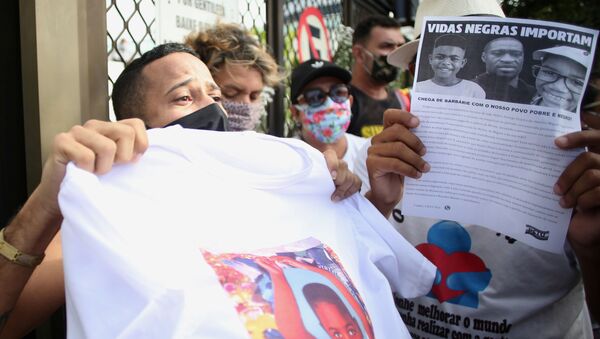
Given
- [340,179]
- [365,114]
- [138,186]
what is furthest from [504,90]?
[365,114]

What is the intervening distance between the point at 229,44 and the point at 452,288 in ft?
5.42

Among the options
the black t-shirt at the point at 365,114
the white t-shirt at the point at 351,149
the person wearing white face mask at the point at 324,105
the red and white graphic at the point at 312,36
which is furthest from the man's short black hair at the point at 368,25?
the white t-shirt at the point at 351,149

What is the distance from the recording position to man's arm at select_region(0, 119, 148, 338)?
0.90 meters

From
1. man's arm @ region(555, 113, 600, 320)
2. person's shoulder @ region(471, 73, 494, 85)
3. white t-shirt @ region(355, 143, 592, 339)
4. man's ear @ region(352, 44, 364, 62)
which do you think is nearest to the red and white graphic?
man's ear @ region(352, 44, 364, 62)

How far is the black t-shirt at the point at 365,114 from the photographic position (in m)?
3.71

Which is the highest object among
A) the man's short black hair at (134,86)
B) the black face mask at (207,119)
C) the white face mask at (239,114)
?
the man's short black hair at (134,86)

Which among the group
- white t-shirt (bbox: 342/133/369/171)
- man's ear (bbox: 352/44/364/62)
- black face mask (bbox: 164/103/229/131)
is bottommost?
white t-shirt (bbox: 342/133/369/171)

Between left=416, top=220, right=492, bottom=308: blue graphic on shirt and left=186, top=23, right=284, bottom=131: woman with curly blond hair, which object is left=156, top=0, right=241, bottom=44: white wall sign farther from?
left=416, top=220, right=492, bottom=308: blue graphic on shirt

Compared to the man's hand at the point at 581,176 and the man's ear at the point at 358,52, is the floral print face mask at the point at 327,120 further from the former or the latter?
the man's hand at the point at 581,176

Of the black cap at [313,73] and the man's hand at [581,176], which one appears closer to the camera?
the man's hand at [581,176]

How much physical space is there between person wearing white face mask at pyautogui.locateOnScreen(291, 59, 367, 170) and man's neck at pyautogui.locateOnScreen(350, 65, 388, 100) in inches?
34.2

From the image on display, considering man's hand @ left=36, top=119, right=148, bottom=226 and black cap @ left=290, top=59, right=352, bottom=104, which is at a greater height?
black cap @ left=290, top=59, right=352, bottom=104

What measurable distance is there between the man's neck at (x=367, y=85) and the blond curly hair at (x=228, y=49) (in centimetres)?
152

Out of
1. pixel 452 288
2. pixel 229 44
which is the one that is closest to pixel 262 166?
pixel 452 288
